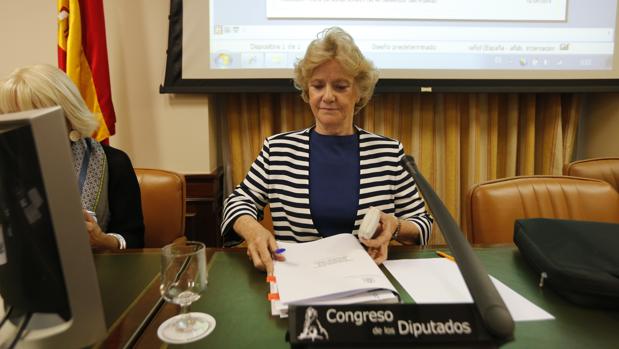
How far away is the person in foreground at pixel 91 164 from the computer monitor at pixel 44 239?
52cm

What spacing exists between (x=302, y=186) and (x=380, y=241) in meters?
0.42

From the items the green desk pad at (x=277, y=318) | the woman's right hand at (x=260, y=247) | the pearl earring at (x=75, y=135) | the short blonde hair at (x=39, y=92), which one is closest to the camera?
the green desk pad at (x=277, y=318)

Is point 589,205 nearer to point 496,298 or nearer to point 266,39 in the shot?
point 496,298

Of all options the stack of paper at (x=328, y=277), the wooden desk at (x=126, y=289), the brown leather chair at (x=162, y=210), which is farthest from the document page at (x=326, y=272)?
the brown leather chair at (x=162, y=210)

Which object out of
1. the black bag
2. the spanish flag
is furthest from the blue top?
the spanish flag

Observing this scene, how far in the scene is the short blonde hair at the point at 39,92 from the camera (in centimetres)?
104

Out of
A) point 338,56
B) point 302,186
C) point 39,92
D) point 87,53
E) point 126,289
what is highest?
point 87,53

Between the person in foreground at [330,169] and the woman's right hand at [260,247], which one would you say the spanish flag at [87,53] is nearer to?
the person in foreground at [330,169]

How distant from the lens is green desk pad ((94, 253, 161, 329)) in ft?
2.53

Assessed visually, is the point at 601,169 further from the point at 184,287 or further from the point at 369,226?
the point at 184,287

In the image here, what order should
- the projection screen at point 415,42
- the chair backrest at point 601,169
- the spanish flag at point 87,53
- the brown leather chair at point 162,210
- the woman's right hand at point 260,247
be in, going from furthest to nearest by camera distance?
the projection screen at point 415,42, the spanish flag at point 87,53, the chair backrest at point 601,169, the brown leather chair at point 162,210, the woman's right hand at point 260,247

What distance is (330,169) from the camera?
1.33 metres

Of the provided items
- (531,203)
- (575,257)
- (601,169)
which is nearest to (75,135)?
(575,257)

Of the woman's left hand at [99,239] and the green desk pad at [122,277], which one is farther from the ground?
the woman's left hand at [99,239]
